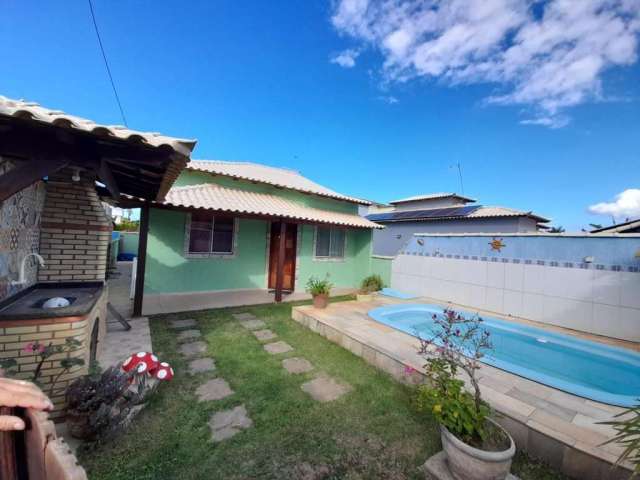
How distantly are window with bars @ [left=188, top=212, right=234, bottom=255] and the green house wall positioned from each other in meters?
0.26

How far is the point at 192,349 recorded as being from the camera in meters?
5.36

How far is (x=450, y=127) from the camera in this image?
14539mm

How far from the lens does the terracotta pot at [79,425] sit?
272 cm

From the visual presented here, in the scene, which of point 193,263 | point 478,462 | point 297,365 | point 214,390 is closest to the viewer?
point 478,462

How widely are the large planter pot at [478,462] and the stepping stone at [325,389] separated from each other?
6.01 feet

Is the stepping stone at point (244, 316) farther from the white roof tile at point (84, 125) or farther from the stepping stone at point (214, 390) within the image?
the white roof tile at point (84, 125)

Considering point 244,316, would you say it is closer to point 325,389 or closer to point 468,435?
point 325,389

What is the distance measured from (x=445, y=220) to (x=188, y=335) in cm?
1488

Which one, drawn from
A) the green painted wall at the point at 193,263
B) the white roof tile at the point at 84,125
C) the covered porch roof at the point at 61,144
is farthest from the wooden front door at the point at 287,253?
the white roof tile at the point at 84,125

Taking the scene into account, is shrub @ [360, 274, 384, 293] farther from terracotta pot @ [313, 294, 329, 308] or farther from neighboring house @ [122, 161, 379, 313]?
terracotta pot @ [313, 294, 329, 308]

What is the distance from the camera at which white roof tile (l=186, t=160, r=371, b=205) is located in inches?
403

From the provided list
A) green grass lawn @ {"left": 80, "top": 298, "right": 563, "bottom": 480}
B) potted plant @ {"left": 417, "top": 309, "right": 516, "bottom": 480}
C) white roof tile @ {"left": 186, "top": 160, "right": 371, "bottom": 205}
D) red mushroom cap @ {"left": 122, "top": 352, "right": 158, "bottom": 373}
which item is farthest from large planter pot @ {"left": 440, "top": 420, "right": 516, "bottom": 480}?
white roof tile @ {"left": 186, "top": 160, "right": 371, "bottom": 205}

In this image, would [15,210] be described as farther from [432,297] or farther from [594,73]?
[594,73]

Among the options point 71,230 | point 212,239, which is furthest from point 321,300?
point 71,230
